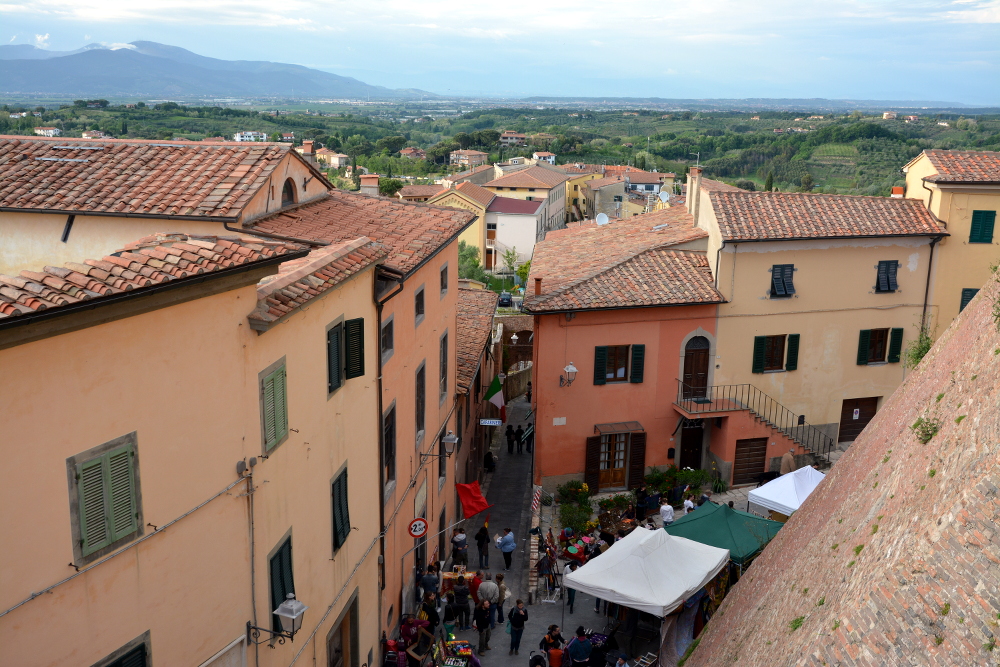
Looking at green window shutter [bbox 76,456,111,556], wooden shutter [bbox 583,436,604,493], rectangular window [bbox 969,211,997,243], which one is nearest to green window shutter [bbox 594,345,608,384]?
wooden shutter [bbox 583,436,604,493]

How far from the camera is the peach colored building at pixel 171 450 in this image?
6.17m

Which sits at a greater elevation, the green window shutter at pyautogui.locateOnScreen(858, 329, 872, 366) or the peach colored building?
the peach colored building

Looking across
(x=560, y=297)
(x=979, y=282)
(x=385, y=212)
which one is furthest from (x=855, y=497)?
(x=979, y=282)

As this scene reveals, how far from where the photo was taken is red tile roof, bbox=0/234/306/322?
6039mm

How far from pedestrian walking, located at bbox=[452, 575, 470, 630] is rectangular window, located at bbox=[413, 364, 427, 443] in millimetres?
3003

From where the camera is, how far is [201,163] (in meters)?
13.4

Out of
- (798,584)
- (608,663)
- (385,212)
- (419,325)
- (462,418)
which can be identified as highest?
(385,212)

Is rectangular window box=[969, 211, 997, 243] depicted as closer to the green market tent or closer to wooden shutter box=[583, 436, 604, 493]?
wooden shutter box=[583, 436, 604, 493]

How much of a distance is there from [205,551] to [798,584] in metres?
7.39

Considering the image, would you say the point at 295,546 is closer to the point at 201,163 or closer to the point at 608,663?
the point at 201,163

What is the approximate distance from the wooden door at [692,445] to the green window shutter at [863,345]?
5546 millimetres

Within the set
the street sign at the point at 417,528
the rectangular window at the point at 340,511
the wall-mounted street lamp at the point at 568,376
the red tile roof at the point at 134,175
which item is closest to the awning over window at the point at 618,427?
the wall-mounted street lamp at the point at 568,376

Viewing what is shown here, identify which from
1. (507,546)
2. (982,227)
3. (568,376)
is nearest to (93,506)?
(507,546)

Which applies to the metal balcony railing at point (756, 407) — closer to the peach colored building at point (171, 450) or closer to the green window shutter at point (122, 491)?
the peach colored building at point (171, 450)
